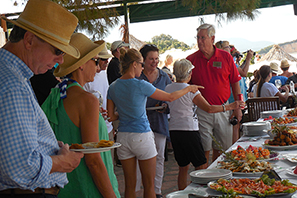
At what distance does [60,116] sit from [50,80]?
89cm

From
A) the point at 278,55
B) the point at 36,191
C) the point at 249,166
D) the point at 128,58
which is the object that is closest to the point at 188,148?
the point at 128,58

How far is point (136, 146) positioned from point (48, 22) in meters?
1.84

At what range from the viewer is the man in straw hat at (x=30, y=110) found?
1.00 metres

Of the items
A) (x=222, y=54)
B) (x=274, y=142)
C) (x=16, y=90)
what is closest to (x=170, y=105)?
(x=222, y=54)

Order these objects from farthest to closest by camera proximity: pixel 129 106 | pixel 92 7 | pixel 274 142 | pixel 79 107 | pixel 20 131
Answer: pixel 92 7
pixel 129 106
pixel 274 142
pixel 79 107
pixel 20 131

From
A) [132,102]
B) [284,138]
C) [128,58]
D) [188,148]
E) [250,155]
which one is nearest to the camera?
[250,155]

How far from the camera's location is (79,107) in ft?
5.39

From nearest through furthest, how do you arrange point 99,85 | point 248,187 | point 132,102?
point 248,187, point 132,102, point 99,85

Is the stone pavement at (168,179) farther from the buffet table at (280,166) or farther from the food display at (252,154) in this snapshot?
the food display at (252,154)

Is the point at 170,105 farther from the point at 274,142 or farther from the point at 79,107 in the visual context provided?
the point at 79,107

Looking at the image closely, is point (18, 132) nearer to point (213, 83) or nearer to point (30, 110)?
point (30, 110)

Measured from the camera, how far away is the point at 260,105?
18.4 feet

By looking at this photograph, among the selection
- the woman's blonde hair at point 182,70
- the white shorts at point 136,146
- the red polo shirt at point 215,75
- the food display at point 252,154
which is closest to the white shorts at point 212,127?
the red polo shirt at point 215,75

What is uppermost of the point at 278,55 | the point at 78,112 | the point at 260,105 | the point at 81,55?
the point at 278,55
